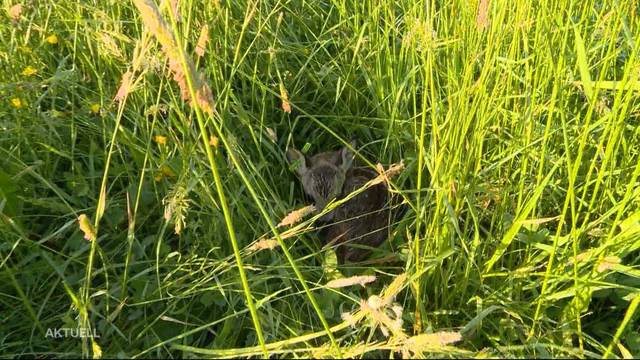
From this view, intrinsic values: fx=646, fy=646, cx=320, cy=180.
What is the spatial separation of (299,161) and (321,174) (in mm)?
98

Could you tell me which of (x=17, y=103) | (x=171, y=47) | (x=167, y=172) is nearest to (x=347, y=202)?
(x=167, y=172)

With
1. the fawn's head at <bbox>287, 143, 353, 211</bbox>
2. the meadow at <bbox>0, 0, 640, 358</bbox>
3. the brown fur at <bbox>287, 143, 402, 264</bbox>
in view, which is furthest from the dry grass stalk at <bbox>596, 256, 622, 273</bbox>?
the fawn's head at <bbox>287, 143, 353, 211</bbox>

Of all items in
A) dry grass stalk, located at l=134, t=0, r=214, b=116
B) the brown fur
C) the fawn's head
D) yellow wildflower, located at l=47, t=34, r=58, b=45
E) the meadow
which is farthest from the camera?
yellow wildflower, located at l=47, t=34, r=58, b=45

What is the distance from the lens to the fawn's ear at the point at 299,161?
2.46 metres

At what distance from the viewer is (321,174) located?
96.9 inches

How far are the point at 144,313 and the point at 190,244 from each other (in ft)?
1.01

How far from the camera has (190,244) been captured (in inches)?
84.2

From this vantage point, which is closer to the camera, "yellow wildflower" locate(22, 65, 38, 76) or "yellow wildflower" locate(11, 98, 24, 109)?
"yellow wildflower" locate(11, 98, 24, 109)

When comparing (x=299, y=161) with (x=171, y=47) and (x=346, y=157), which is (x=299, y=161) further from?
(x=171, y=47)

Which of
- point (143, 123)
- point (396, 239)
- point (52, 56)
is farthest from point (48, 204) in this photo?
point (396, 239)

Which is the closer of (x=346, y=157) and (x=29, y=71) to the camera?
(x=29, y=71)

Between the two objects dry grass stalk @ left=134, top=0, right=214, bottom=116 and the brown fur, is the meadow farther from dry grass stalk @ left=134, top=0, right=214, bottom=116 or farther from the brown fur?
dry grass stalk @ left=134, top=0, right=214, bottom=116

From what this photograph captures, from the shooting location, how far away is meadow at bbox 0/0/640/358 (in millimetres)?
1752

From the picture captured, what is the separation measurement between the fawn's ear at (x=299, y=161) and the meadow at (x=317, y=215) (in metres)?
0.04
